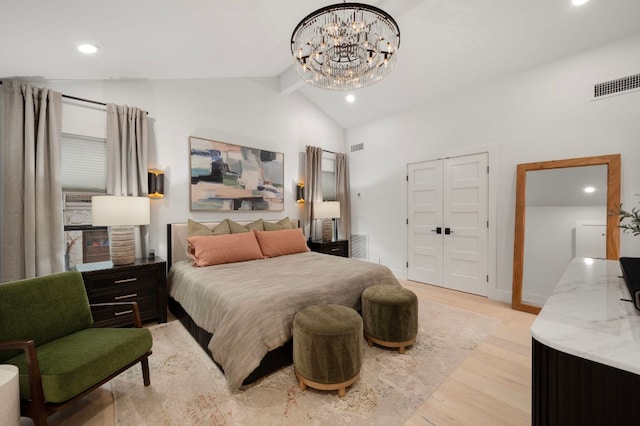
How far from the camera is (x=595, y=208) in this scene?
3.02 meters

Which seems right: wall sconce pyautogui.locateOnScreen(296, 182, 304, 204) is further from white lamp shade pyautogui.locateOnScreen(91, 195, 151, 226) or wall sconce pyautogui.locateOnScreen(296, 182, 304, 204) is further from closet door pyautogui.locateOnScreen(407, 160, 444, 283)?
white lamp shade pyautogui.locateOnScreen(91, 195, 151, 226)

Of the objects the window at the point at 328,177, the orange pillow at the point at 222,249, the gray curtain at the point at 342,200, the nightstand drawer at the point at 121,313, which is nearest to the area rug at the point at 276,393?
the nightstand drawer at the point at 121,313

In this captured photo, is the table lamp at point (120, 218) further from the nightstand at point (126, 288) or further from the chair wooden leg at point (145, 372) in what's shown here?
the chair wooden leg at point (145, 372)

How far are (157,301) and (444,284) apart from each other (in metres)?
4.12

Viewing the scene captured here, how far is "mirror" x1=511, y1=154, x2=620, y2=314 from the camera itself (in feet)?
9.59

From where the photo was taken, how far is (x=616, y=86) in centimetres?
292

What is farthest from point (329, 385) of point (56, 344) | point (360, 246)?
point (360, 246)

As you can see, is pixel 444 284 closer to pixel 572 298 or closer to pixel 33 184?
pixel 572 298

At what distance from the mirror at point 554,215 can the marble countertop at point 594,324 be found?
7.35 ft

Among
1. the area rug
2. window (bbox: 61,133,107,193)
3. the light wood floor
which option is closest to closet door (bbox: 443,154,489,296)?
the light wood floor

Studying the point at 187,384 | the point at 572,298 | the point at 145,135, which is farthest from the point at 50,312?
the point at 572,298

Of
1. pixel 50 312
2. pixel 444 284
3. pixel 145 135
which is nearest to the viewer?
pixel 50 312

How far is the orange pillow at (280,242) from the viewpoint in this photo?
3617 mm

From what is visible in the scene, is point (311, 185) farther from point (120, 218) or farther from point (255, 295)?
point (255, 295)
